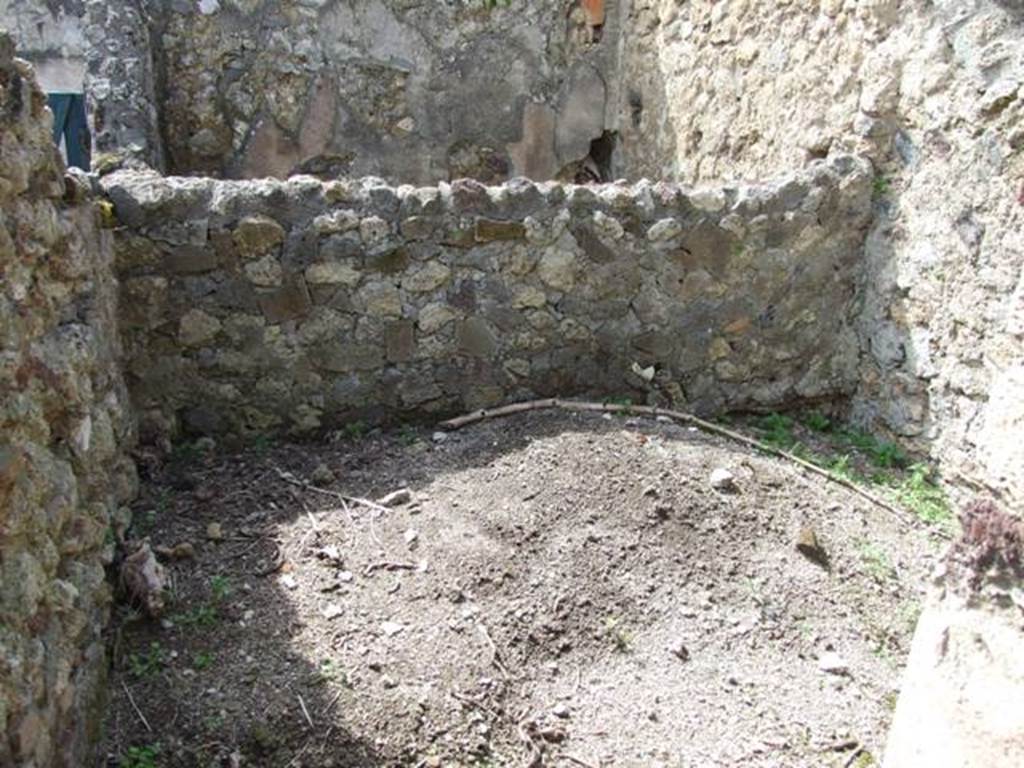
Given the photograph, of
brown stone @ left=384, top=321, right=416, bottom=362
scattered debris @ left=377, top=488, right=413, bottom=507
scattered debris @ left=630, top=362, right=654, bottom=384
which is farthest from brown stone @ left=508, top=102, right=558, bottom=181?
scattered debris @ left=377, top=488, right=413, bottom=507

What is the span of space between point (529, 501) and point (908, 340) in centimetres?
157

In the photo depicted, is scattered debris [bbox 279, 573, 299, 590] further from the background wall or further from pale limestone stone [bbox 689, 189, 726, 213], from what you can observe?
the background wall

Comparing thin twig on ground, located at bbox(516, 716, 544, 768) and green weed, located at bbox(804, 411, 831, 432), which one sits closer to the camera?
thin twig on ground, located at bbox(516, 716, 544, 768)

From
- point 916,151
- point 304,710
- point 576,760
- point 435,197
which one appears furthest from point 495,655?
point 916,151

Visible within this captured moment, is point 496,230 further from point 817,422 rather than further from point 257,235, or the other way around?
point 817,422

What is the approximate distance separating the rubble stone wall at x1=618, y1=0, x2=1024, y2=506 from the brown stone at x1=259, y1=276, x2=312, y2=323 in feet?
6.84

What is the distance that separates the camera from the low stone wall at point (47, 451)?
162cm

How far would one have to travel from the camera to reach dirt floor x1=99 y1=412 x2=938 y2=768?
2.13 metres

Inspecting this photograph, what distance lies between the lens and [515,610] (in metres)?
2.45

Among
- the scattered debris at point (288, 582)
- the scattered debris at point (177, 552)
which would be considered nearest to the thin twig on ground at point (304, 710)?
the scattered debris at point (288, 582)

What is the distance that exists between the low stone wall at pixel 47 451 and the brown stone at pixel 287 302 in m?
0.57

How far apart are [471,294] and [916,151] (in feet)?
5.36

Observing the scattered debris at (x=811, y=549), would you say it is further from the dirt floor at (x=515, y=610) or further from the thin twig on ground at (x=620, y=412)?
the thin twig on ground at (x=620, y=412)

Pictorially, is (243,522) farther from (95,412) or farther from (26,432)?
(26,432)
